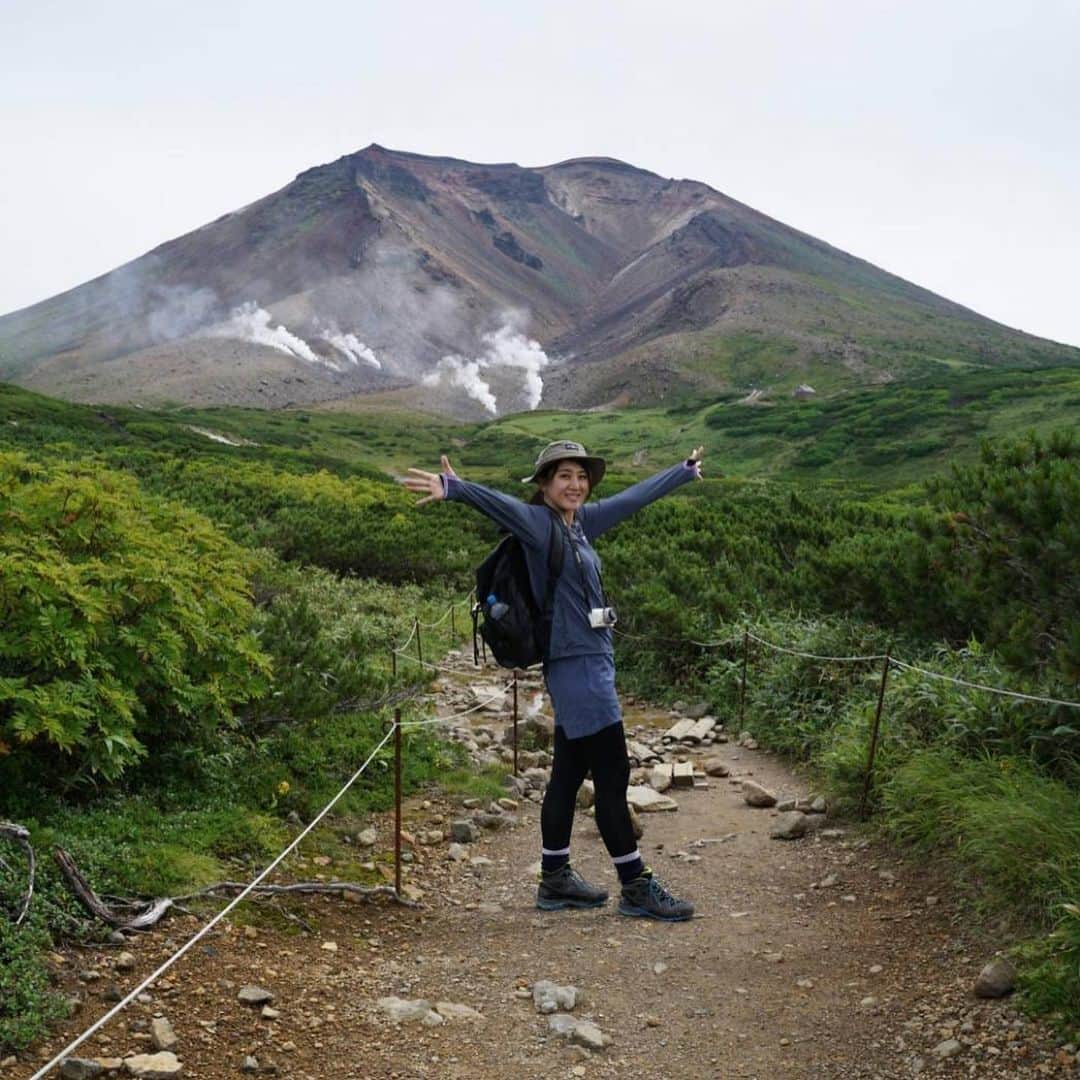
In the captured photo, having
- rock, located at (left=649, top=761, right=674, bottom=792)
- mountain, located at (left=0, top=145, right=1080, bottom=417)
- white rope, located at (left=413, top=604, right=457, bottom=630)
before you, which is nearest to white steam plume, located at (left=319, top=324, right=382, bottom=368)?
mountain, located at (left=0, top=145, right=1080, bottom=417)

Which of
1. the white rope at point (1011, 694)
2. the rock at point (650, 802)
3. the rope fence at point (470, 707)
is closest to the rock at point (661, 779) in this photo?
the rock at point (650, 802)

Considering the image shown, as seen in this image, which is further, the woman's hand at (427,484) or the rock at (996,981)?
the woman's hand at (427,484)

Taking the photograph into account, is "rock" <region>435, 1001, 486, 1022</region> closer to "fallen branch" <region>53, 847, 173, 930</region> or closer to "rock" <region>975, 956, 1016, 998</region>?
"fallen branch" <region>53, 847, 173, 930</region>

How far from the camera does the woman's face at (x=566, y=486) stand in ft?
14.9

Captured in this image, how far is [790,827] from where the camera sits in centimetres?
584

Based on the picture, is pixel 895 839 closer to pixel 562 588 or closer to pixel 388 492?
pixel 562 588

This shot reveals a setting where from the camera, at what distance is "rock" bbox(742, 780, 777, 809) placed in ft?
21.5

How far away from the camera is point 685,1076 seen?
11.0 ft

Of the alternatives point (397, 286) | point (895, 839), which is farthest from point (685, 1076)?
point (397, 286)

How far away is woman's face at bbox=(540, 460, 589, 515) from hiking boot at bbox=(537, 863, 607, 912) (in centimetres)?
172

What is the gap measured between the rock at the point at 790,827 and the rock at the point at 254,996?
Answer: 3.26 meters

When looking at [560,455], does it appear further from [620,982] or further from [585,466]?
[620,982]

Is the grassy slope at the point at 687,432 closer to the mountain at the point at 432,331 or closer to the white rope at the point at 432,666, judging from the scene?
the white rope at the point at 432,666

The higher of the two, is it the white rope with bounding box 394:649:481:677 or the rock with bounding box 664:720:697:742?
the white rope with bounding box 394:649:481:677
